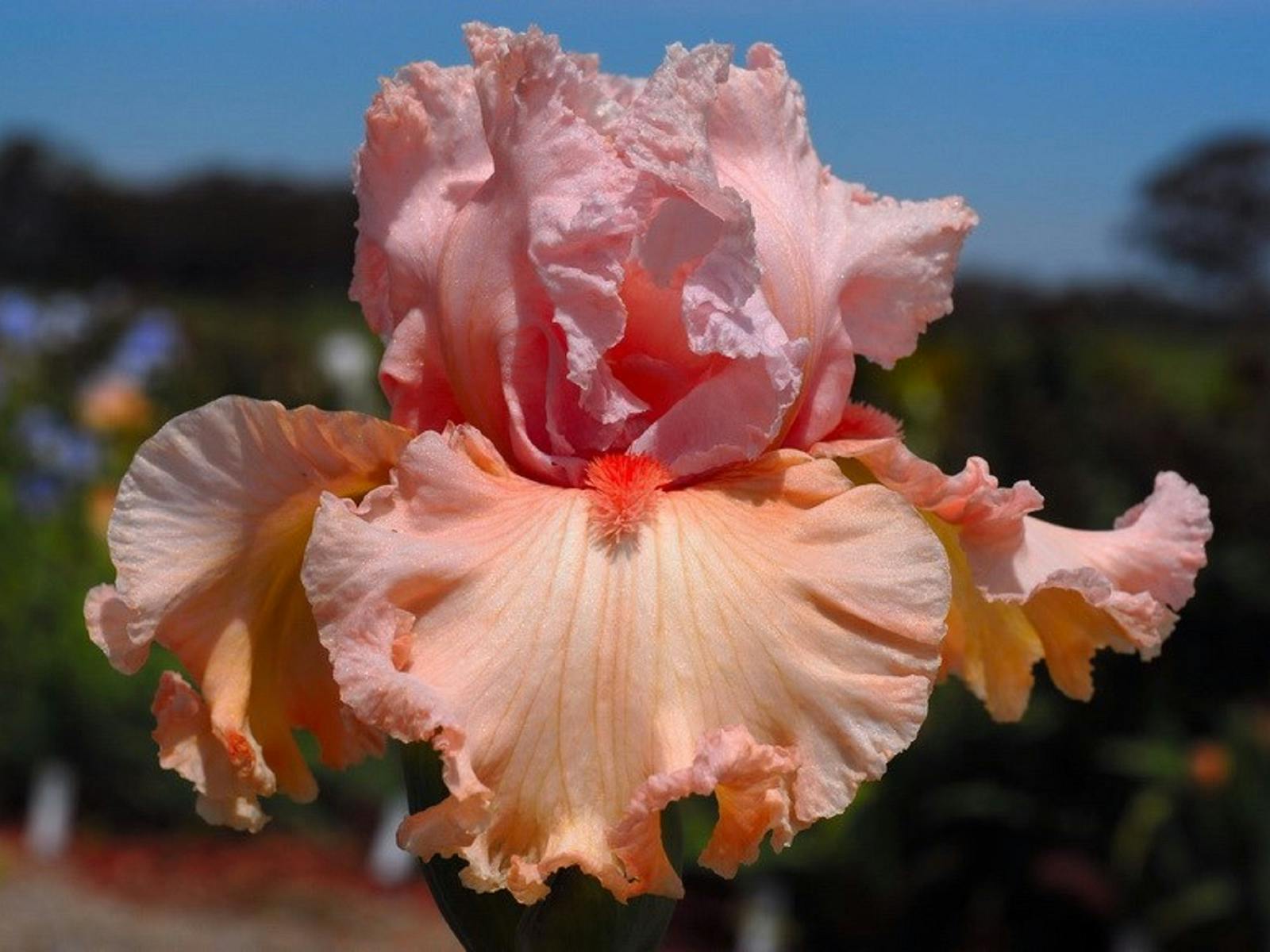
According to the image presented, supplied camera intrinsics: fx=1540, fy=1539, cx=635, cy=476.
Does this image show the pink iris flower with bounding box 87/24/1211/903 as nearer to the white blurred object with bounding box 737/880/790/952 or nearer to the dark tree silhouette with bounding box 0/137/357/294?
the white blurred object with bounding box 737/880/790/952

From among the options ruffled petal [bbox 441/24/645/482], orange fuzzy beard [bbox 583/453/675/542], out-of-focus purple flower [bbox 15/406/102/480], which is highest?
ruffled petal [bbox 441/24/645/482]

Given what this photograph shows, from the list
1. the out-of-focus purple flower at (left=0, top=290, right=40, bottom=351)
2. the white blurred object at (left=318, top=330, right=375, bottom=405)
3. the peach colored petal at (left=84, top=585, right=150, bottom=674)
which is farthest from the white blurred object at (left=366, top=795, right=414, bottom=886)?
the peach colored petal at (left=84, top=585, right=150, bottom=674)

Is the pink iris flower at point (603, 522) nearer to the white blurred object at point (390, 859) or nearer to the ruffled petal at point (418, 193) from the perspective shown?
the ruffled petal at point (418, 193)

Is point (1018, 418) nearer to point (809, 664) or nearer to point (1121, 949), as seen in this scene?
point (1121, 949)

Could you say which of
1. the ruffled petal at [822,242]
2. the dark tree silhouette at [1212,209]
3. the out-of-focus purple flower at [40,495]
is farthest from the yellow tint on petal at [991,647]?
the dark tree silhouette at [1212,209]

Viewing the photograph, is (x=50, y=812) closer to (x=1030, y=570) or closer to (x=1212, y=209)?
(x=1030, y=570)

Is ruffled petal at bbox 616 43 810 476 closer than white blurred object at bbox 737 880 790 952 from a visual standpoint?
Yes

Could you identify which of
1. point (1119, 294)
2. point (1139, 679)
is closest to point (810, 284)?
point (1139, 679)
